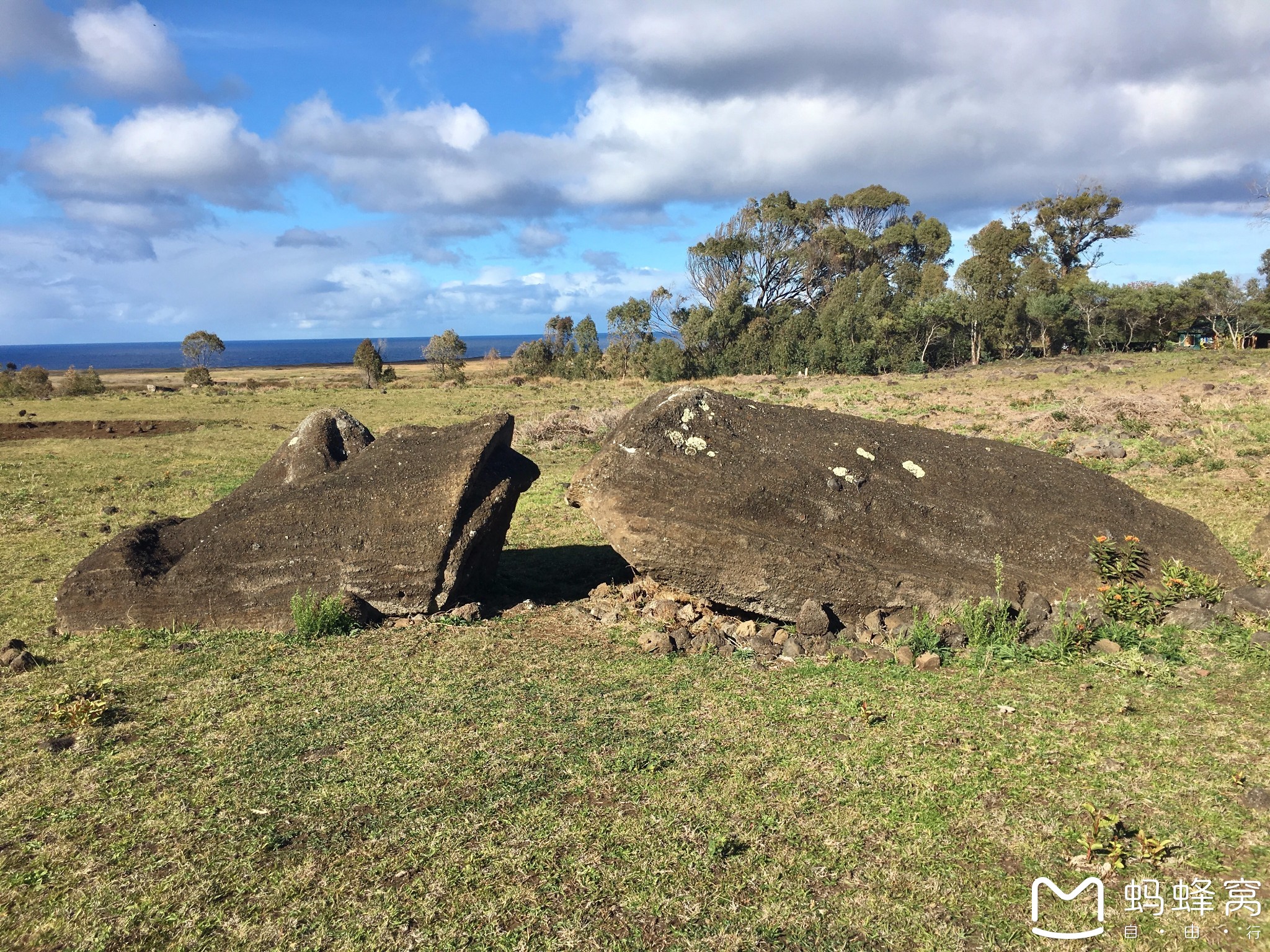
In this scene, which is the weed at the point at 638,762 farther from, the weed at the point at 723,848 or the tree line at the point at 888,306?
the tree line at the point at 888,306

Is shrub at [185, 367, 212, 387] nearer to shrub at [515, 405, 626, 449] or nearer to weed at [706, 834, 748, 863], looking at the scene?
shrub at [515, 405, 626, 449]

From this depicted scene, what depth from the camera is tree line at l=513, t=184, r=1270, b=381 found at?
162 feet

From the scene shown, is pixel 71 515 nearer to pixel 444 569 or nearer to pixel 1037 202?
pixel 444 569

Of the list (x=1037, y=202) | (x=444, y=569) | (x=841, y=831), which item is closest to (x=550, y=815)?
(x=841, y=831)

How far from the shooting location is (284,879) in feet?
15.2

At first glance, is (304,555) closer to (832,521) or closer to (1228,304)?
(832,521)

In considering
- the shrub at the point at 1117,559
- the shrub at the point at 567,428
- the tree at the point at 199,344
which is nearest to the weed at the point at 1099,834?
the shrub at the point at 1117,559

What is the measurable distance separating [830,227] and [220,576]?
6913cm

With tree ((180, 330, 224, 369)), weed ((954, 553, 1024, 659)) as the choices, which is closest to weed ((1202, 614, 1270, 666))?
weed ((954, 553, 1024, 659))

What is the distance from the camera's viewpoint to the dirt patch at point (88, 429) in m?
25.0

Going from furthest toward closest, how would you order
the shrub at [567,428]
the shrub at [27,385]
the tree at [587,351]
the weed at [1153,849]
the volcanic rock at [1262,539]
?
the tree at [587,351] → the shrub at [27,385] → the shrub at [567,428] → the volcanic rock at [1262,539] → the weed at [1153,849]

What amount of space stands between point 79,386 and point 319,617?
4235 centimetres

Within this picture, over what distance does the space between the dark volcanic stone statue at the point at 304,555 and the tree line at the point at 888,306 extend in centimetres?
4163

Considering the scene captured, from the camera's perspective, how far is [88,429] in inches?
1035
